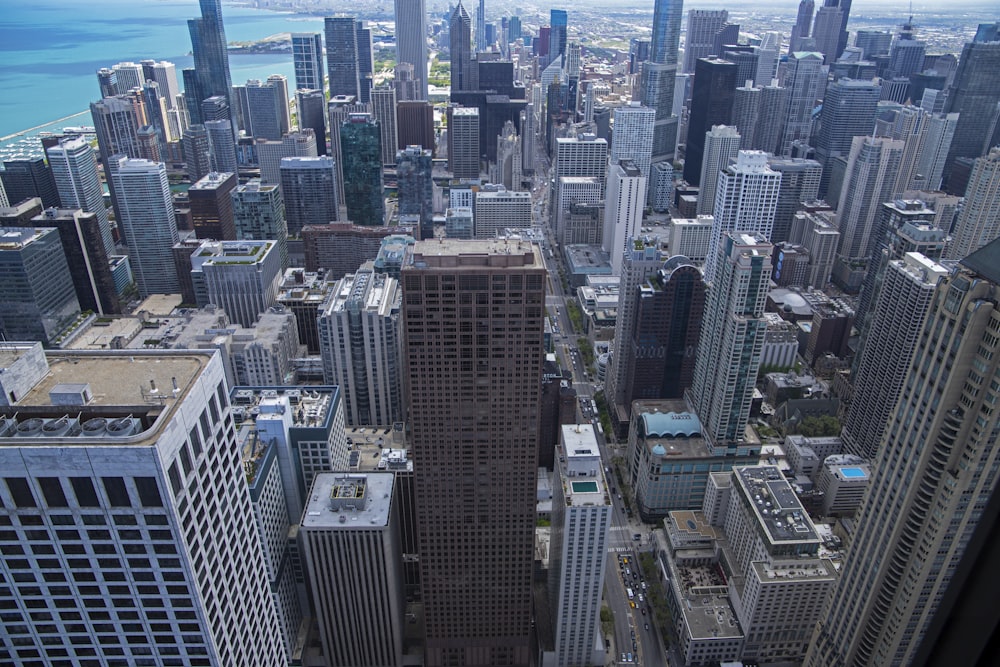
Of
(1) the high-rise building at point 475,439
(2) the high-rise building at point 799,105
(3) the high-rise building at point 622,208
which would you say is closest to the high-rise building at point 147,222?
(3) the high-rise building at point 622,208

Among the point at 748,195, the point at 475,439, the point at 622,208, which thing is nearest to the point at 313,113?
the point at 622,208

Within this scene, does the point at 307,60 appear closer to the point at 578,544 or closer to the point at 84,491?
the point at 578,544

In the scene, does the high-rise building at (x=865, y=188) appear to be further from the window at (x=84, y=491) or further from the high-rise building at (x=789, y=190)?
the window at (x=84, y=491)

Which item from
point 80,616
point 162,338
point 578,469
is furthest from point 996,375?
point 162,338

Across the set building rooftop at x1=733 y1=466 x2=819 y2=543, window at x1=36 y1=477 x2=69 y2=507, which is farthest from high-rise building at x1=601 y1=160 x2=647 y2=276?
window at x1=36 y1=477 x2=69 y2=507

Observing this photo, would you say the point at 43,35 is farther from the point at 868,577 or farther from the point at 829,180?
the point at 829,180

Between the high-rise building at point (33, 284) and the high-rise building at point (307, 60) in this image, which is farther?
the high-rise building at point (307, 60)
